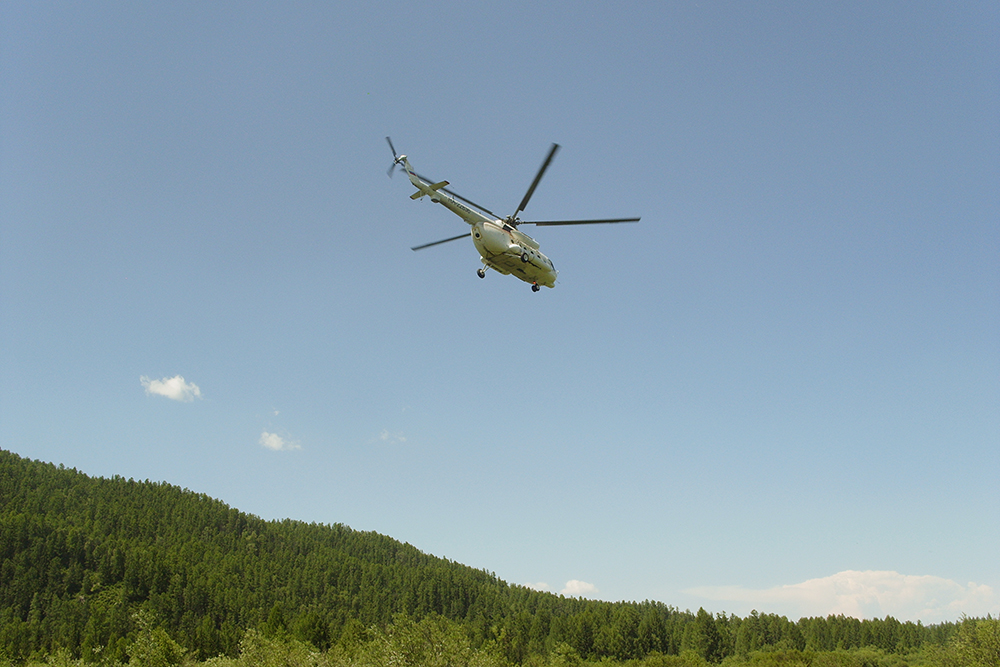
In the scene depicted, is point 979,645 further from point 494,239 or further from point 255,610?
point 255,610

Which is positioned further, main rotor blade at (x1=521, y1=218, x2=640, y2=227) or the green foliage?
the green foliage

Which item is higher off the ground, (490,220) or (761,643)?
(490,220)

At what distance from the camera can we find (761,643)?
480 feet

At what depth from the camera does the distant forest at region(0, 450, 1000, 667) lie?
119m

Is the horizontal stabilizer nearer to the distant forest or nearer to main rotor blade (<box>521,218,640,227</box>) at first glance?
main rotor blade (<box>521,218,640,227</box>)

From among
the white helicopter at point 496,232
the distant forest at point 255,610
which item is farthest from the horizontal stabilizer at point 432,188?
the distant forest at point 255,610

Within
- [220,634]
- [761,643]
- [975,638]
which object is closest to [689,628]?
[761,643]

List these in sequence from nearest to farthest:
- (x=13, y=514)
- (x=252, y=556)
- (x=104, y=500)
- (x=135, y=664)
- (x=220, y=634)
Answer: (x=135, y=664), (x=220, y=634), (x=13, y=514), (x=252, y=556), (x=104, y=500)

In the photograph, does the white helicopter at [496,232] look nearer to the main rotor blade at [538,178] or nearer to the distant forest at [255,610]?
the main rotor blade at [538,178]

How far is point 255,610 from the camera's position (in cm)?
14262

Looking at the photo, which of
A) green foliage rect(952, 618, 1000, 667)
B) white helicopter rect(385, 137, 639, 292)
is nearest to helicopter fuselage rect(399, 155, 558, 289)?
white helicopter rect(385, 137, 639, 292)

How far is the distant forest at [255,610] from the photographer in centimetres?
11862

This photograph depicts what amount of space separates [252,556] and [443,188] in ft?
605

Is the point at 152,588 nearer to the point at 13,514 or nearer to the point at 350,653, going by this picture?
the point at 13,514
